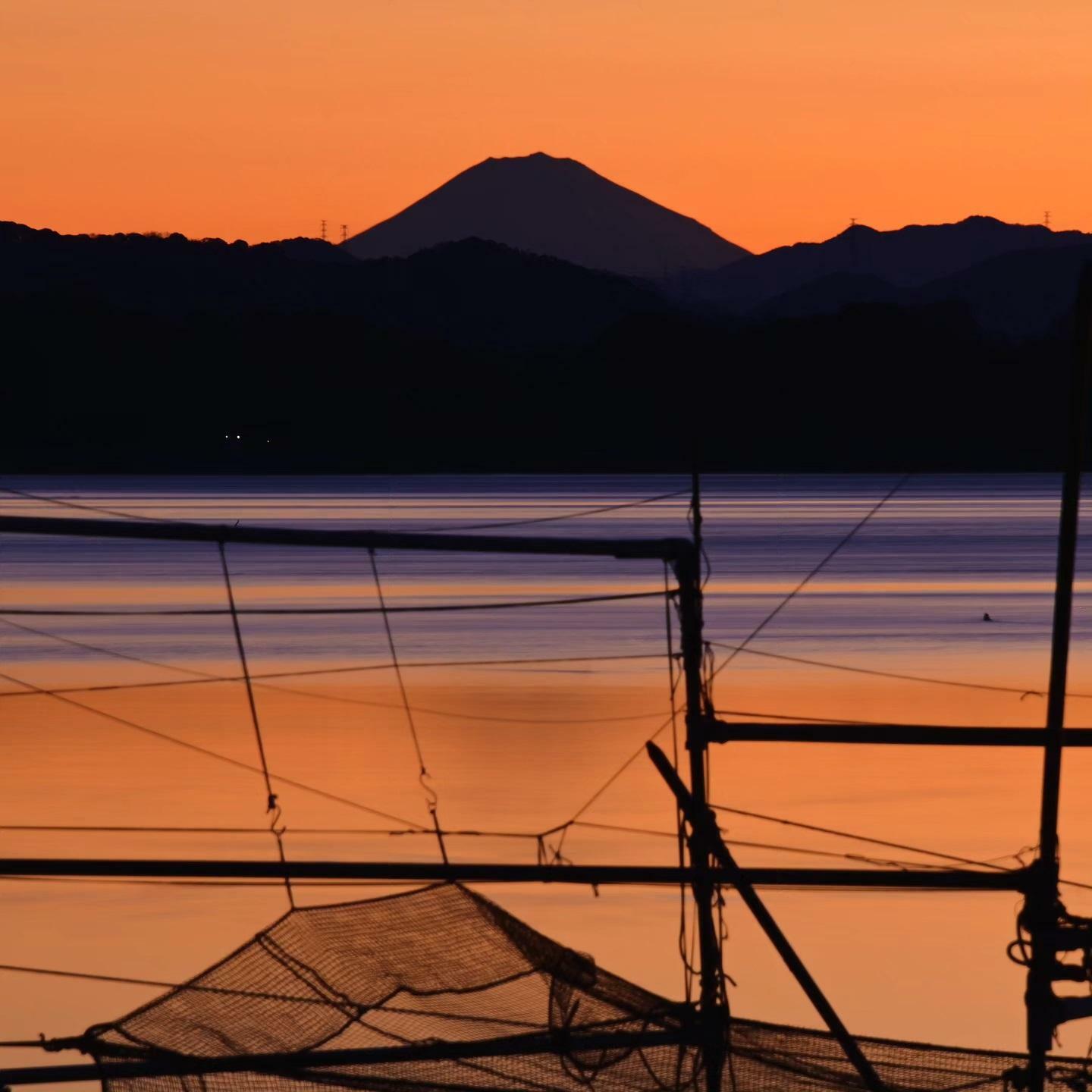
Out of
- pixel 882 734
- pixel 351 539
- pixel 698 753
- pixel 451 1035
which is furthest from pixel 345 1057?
pixel 882 734

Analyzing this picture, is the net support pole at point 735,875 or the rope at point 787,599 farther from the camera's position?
the rope at point 787,599

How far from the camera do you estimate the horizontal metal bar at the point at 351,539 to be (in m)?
11.2

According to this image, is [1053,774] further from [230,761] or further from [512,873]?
[230,761]

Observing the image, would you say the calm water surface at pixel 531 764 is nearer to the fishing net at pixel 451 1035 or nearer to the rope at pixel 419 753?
the rope at pixel 419 753

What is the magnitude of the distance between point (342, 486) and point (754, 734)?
185718 mm

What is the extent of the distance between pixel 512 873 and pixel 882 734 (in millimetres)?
2117

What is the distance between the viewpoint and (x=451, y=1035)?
11.0 meters

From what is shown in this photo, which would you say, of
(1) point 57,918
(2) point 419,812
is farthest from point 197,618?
(1) point 57,918

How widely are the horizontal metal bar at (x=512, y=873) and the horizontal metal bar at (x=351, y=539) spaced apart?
166cm

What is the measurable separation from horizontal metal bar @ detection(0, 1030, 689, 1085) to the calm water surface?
3.78 metres

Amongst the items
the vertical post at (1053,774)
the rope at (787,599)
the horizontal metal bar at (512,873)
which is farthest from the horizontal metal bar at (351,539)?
the vertical post at (1053,774)

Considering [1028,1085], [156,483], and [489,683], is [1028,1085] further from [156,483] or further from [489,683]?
[156,483]

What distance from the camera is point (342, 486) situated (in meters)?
196

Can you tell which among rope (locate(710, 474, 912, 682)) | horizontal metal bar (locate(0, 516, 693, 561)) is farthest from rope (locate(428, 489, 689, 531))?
horizontal metal bar (locate(0, 516, 693, 561))
